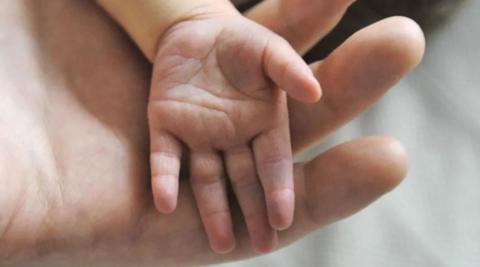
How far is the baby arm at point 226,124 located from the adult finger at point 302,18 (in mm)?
59

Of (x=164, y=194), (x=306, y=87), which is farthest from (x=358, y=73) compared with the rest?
(x=164, y=194)

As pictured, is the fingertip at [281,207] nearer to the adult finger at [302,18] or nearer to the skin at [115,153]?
the skin at [115,153]

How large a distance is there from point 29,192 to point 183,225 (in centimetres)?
12

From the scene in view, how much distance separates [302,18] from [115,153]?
0.64ft

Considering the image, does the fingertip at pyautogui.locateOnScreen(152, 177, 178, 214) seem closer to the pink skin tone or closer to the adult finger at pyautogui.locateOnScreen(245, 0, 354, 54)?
the pink skin tone

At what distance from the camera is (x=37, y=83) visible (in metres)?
0.57

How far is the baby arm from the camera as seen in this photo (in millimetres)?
476

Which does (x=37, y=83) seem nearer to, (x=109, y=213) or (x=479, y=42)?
(x=109, y=213)

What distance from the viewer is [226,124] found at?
0.49 meters

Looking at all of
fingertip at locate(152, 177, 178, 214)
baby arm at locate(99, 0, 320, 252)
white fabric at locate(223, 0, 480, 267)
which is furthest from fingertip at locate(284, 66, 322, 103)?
white fabric at locate(223, 0, 480, 267)

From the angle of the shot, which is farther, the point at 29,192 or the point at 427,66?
the point at 427,66

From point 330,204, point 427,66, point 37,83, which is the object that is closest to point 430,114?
point 427,66

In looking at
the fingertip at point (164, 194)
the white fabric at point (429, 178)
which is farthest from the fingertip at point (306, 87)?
the white fabric at point (429, 178)

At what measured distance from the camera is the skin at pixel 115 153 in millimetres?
470
